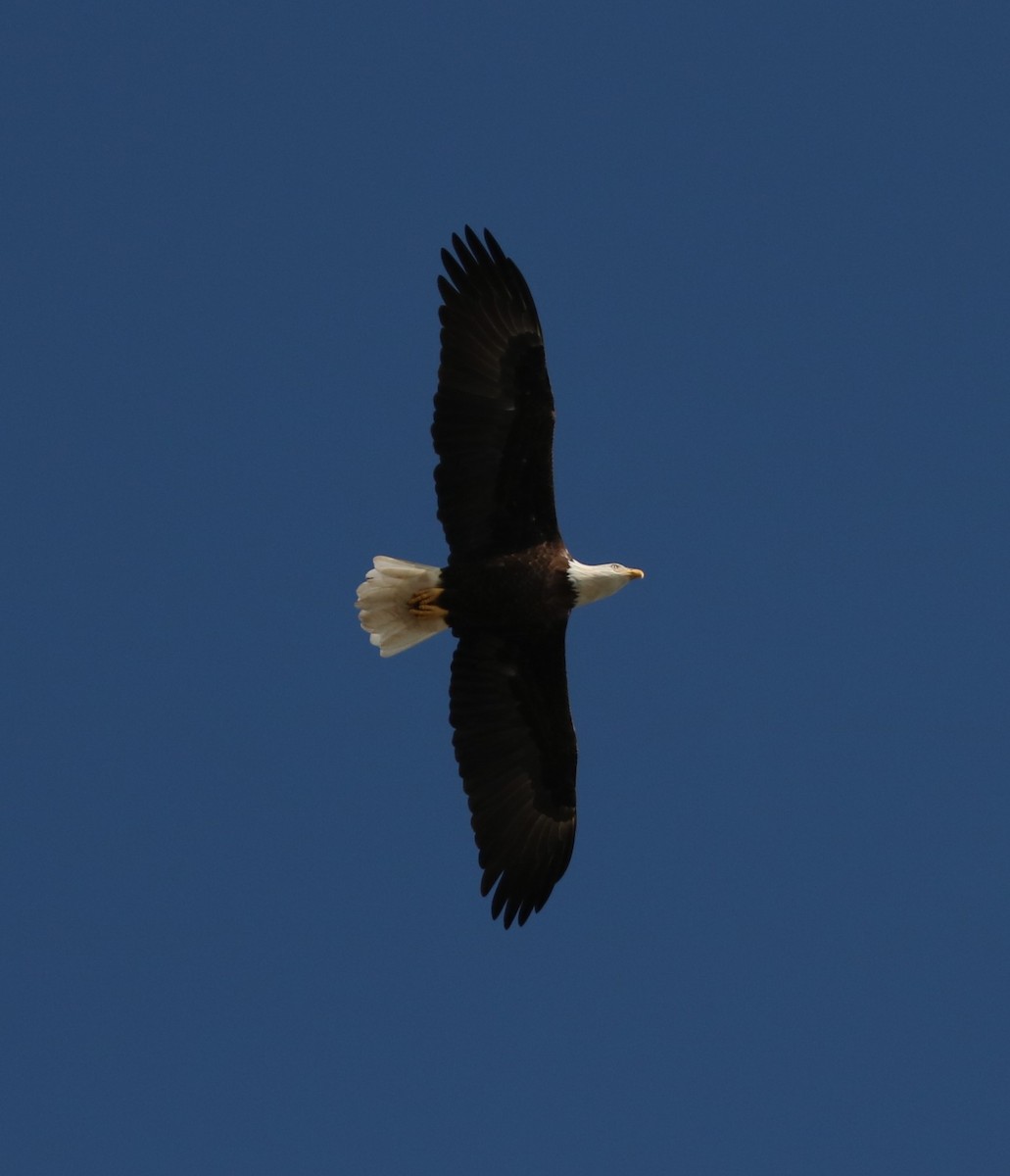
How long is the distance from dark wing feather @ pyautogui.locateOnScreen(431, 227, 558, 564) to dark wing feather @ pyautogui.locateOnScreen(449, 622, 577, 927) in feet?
3.43

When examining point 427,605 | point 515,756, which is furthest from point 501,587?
point 515,756

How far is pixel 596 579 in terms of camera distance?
15711 mm

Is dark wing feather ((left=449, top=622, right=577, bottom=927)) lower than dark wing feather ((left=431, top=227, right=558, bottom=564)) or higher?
lower

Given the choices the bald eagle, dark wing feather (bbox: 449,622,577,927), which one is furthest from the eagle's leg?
dark wing feather (bbox: 449,622,577,927)

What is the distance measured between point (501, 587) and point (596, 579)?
655 mm

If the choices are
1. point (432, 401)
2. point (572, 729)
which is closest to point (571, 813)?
point (572, 729)

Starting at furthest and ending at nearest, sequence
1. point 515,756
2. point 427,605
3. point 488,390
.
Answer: point 515,756, point 427,605, point 488,390

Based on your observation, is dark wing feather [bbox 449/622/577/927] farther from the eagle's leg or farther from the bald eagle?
the eagle's leg

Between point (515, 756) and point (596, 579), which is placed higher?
point (596, 579)

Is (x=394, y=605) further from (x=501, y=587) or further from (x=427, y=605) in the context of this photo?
(x=501, y=587)

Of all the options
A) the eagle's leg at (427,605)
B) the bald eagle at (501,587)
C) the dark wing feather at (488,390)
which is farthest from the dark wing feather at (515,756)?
the dark wing feather at (488,390)

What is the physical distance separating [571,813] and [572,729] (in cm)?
56

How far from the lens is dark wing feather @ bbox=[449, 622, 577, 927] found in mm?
15844

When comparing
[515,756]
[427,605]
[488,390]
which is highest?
[488,390]
